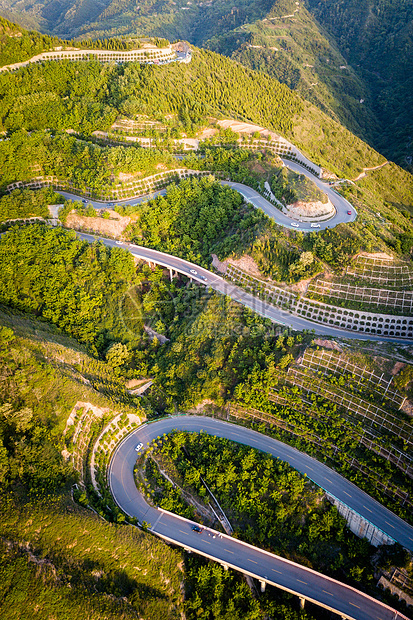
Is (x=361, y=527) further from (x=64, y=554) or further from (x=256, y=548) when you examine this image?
(x=64, y=554)

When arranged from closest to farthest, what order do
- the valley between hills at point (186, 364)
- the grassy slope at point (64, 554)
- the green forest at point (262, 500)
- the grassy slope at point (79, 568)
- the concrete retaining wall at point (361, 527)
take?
the grassy slope at point (79, 568)
the grassy slope at point (64, 554)
the valley between hills at point (186, 364)
the concrete retaining wall at point (361, 527)
the green forest at point (262, 500)

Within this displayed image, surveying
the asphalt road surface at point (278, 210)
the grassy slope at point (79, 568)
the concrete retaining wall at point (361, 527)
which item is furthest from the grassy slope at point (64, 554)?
the asphalt road surface at point (278, 210)

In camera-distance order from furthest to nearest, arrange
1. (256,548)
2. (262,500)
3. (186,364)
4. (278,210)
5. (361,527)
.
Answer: (278,210), (186,364), (262,500), (361,527), (256,548)

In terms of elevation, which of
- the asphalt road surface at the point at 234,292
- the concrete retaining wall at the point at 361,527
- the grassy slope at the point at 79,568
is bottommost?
the grassy slope at the point at 79,568

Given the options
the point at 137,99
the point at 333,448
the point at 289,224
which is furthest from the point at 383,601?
the point at 137,99

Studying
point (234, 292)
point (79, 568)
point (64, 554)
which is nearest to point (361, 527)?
point (79, 568)

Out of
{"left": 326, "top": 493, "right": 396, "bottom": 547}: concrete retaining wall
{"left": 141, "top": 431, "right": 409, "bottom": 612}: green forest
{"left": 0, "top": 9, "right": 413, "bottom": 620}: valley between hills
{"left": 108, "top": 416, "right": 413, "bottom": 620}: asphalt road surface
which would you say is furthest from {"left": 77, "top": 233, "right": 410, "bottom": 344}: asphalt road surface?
{"left": 326, "top": 493, "right": 396, "bottom": 547}: concrete retaining wall

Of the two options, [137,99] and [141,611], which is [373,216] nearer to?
[137,99]

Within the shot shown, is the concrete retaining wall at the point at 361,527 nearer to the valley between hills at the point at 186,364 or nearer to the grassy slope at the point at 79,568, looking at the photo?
the valley between hills at the point at 186,364
